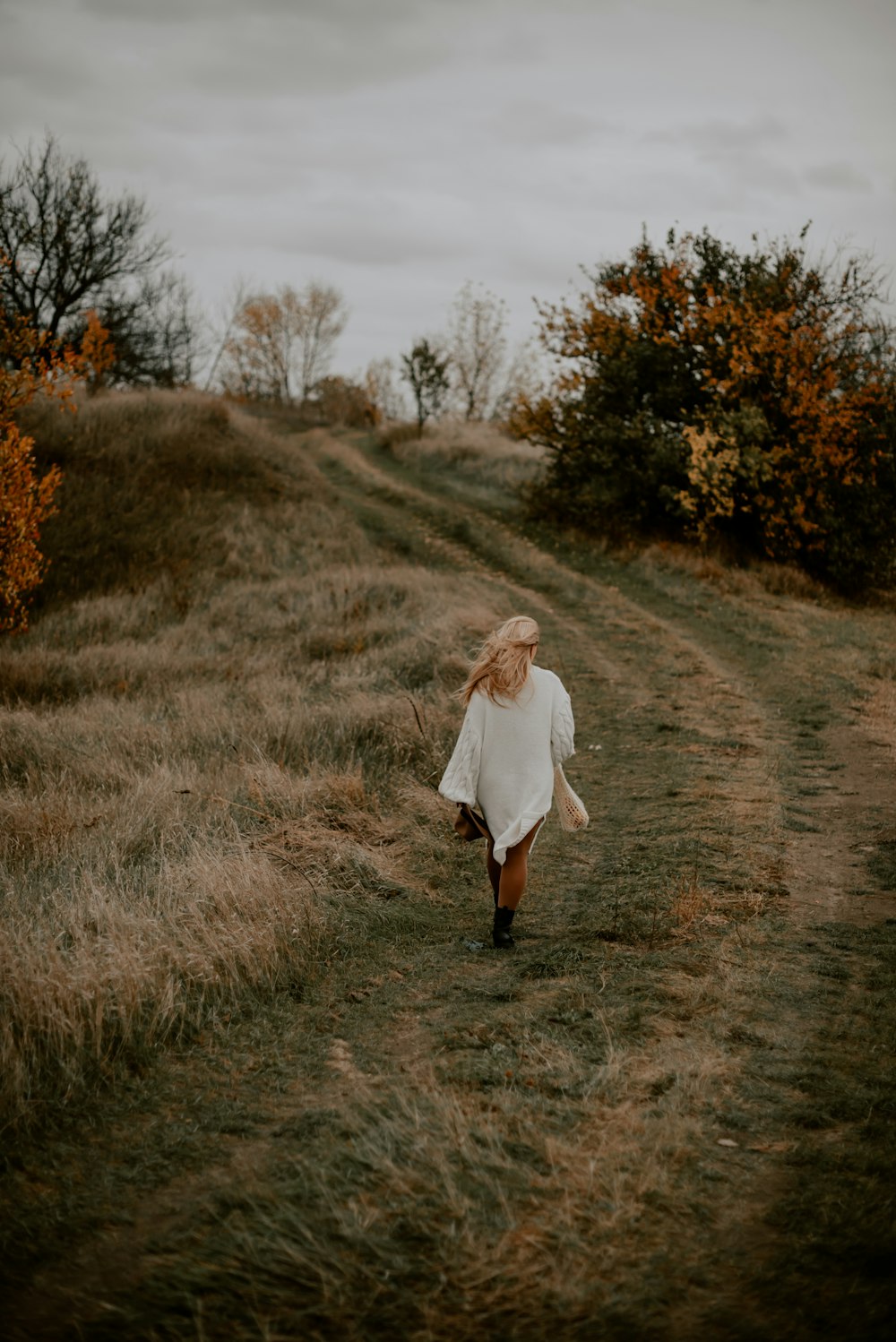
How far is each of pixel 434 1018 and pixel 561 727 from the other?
1.67 m

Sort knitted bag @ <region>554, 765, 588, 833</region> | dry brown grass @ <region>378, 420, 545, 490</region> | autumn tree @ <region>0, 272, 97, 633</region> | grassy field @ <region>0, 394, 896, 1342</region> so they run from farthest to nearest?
dry brown grass @ <region>378, 420, 545, 490</region>
autumn tree @ <region>0, 272, 97, 633</region>
knitted bag @ <region>554, 765, 588, 833</region>
grassy field @ <region>0, 394, 896, 1342</region>

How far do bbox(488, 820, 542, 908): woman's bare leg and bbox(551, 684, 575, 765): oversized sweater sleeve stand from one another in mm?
429

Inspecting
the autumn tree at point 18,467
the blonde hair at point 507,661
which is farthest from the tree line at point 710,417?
the blonde hair at point 507,661

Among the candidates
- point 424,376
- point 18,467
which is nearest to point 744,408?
point 18,467

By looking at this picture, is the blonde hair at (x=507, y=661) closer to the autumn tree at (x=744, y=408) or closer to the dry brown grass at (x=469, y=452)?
the autumn tree at (x=744, y=408)

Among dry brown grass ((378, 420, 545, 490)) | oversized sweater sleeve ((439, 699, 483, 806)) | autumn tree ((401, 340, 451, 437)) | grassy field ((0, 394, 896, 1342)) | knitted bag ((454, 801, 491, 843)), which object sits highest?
autumn tree ((401, 340, 451, 437))

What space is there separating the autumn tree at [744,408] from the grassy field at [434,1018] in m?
4.92

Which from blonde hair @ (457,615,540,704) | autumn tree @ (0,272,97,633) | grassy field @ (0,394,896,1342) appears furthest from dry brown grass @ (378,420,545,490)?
blonde hair @ (457,615,540,704)

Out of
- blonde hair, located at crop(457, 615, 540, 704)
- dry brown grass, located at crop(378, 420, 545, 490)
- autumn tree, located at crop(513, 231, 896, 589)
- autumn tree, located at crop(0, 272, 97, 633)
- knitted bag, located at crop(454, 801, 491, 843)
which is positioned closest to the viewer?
blonde hair, located at crop(457, 615, 540, 704)

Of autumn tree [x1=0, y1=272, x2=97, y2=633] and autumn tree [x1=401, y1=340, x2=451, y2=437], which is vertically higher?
autumn tree [x1=401, y1=340, x2=451, y2=437]

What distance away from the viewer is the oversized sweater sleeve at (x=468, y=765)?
5062mm

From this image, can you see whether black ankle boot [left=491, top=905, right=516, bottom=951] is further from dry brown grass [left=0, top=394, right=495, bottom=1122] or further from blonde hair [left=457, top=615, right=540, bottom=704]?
blonde hair [left=457, top=615, right=540, bottom=704]

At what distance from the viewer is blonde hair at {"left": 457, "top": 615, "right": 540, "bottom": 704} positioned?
4.94m

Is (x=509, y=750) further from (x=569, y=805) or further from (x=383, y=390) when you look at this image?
(x=383, y=390)
